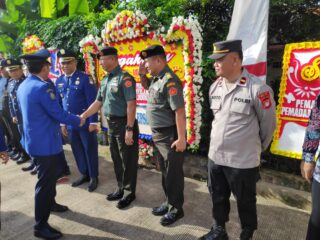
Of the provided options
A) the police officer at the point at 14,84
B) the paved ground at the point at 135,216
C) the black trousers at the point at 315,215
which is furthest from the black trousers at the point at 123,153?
the police officer at the point at 14,84

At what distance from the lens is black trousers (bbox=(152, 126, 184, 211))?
2972mm

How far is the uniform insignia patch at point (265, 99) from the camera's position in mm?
2232

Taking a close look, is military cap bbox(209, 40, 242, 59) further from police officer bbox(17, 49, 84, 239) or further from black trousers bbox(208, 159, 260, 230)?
police officer bbox(17, 49, 84, 239)

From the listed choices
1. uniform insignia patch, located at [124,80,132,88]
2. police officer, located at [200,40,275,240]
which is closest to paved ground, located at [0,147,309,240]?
police officer, located at [200,40,275,240]

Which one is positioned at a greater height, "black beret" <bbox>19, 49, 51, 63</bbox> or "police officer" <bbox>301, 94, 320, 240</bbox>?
"black beret" <bbox>19, 49, 51, 63</bbox>

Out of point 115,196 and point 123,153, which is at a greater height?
point 123,153

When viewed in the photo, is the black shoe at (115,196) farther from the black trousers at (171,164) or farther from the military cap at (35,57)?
the military cap at (35,57)

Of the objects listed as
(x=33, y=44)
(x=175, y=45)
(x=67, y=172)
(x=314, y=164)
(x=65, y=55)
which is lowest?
(x=67, y=172)

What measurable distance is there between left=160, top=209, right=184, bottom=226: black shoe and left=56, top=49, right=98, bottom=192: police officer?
1.38m

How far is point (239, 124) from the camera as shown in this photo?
2363mm

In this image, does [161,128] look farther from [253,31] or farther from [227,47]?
[253,31]

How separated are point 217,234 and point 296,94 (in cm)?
181

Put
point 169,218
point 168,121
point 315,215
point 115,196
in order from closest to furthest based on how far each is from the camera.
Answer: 1. point 315,215
2. point 168,121
3. point 169,218
4. point 115,196

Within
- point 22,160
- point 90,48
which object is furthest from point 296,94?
point 22,160
